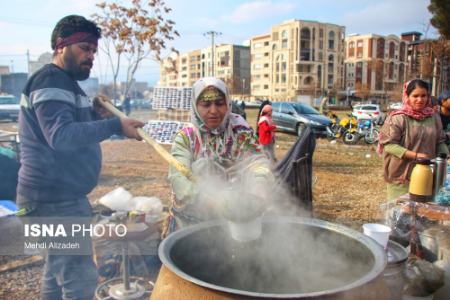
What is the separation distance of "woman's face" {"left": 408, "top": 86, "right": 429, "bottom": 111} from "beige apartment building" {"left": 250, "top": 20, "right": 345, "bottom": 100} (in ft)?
238

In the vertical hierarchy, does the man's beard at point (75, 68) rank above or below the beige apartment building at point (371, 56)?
below

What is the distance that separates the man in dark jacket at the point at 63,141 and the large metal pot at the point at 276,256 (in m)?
0.76

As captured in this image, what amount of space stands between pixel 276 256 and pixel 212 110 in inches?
34.6

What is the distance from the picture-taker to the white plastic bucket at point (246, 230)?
1.55 metres

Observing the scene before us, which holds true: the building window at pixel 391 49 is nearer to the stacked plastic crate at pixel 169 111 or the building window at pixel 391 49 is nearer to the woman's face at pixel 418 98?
the stacked plastic crate at pixel 169 111

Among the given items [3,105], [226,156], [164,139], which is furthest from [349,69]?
[226,156]

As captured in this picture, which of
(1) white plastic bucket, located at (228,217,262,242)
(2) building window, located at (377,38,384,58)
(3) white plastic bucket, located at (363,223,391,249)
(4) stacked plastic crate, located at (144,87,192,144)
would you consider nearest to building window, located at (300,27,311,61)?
(2) building window, located at (377,38,384,58)

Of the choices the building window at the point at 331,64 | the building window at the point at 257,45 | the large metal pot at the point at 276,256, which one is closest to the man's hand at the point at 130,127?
the large metal pot at the point at 276,256

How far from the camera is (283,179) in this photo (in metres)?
3.46

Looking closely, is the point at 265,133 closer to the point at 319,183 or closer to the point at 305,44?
the point at 319,183

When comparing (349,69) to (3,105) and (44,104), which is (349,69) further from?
(44,104)

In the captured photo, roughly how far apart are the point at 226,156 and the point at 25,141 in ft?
3.82

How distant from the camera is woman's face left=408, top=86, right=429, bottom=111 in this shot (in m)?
3.24

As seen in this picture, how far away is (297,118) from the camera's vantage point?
14.7 m
